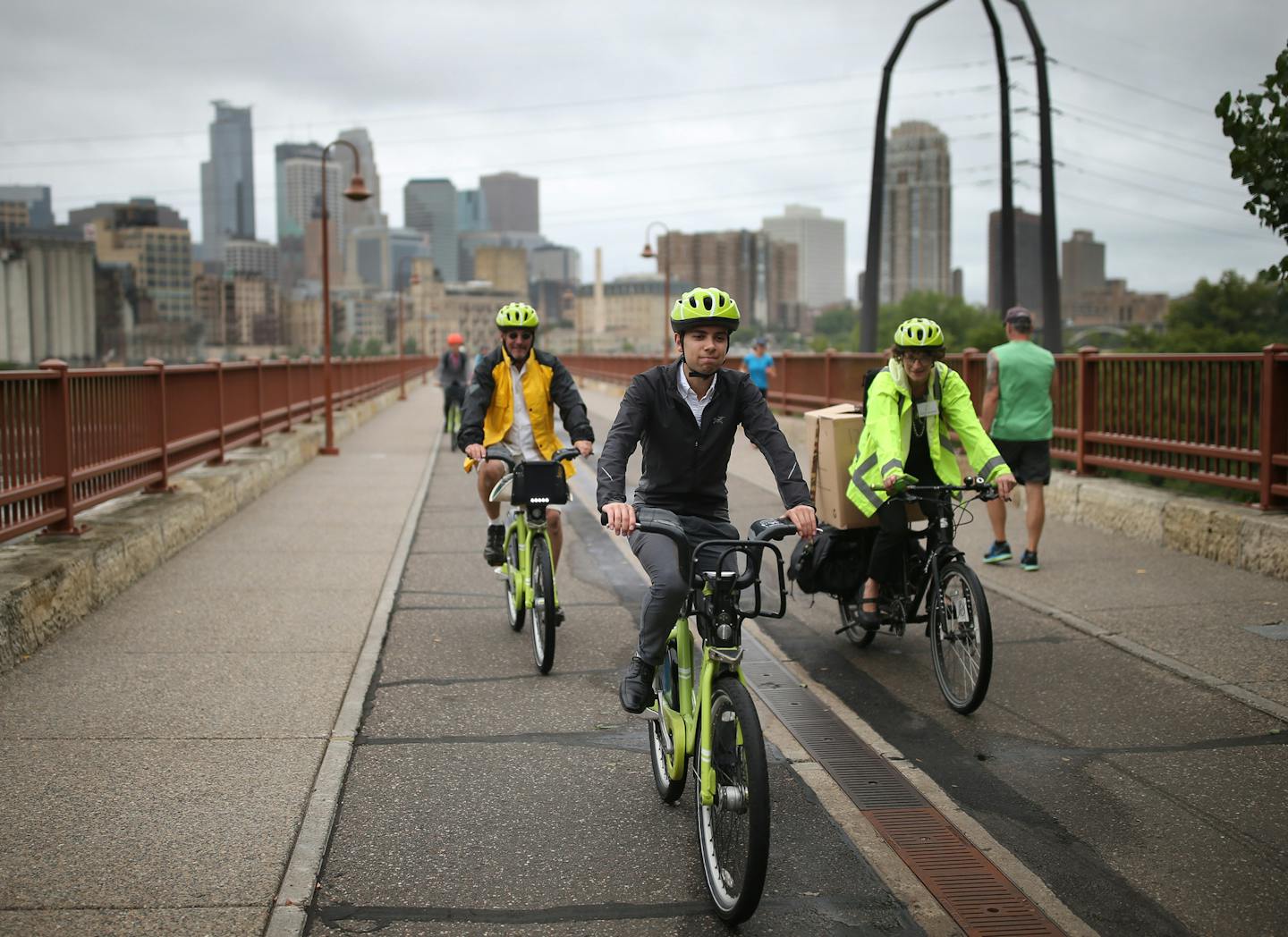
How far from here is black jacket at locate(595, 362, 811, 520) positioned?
4625 millimetres

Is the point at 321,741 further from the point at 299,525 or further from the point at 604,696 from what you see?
the point at 299,525

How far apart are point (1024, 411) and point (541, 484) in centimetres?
420

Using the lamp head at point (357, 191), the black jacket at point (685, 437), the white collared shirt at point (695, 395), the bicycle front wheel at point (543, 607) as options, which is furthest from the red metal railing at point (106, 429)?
the lamp head at point (357, 191)

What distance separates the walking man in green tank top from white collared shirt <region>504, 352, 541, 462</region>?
358 cm

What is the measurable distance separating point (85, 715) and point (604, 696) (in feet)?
7.93

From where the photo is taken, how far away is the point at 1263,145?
562 cm

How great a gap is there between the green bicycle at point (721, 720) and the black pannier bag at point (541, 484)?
8.30ft

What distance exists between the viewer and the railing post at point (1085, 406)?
1236 centimetres

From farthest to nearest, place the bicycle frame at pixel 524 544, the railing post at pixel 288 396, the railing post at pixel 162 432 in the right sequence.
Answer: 1. the railing post at pixel 288 396
2. the railing post at pixel 162 432
3. the bicycle frame at pixel 524 544

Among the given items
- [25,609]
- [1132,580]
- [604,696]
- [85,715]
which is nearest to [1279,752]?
[604,696]

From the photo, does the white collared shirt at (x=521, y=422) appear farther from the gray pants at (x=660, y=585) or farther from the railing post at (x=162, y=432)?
the railing post at (x=162, y=432)

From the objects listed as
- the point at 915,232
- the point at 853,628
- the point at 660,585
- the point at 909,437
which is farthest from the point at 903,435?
the point at 915,232

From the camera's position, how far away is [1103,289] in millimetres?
198125

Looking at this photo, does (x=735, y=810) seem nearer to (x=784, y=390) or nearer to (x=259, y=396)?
(x=259, y=396)
